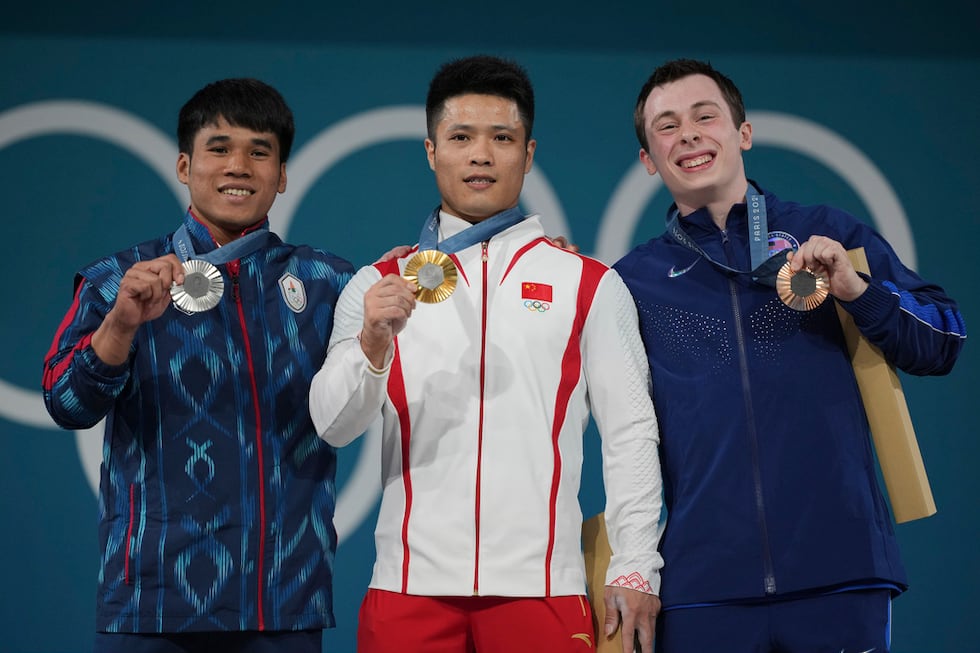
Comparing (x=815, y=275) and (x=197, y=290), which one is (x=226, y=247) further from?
(x=815, y=275)

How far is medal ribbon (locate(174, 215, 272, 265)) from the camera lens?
94.7 inches

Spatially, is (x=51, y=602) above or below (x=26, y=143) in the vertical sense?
below

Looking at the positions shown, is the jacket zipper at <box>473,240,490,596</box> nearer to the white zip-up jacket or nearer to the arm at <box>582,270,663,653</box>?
the white zip-up jacket

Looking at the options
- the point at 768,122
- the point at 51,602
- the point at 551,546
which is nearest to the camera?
the point at 551,546

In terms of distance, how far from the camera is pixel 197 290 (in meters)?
2.21

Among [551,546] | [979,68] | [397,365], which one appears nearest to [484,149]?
[397,365]

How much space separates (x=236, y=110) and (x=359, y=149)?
1.53 m

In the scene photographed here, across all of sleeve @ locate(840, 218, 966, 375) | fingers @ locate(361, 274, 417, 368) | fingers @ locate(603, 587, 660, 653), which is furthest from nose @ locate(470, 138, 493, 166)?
fingers @ locate(603, 587, 660, 653)

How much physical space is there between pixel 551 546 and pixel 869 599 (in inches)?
27.9

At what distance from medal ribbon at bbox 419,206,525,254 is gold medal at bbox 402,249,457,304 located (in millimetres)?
251

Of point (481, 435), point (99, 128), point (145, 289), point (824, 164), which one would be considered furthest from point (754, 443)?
point (99, 128)

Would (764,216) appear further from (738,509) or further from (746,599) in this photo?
(746,599)

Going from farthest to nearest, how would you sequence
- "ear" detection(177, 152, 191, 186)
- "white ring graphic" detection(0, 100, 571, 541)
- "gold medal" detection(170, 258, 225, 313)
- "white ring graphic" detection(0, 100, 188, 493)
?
"white ring graphic" detection(0, 100, 188, 493) < "white ring graphic" detection(0, 100, 571, 541) < "ear" detection(177, 152, 191, 186) < "gold medal" detection(170, 258, 225, 313)

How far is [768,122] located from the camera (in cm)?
420
